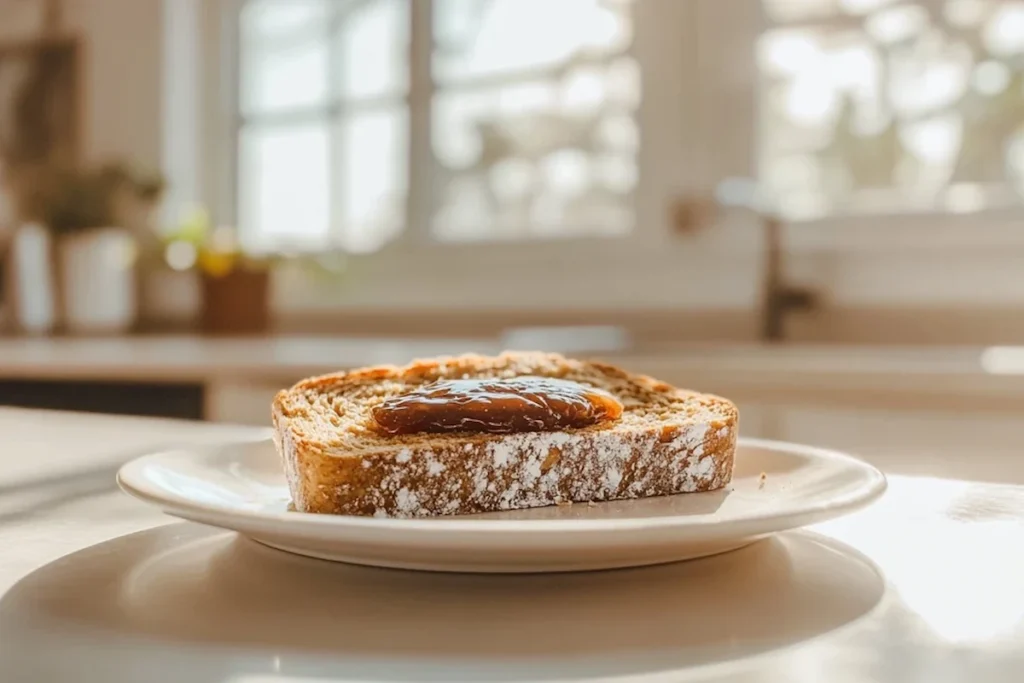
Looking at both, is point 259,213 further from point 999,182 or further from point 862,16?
point 999,182

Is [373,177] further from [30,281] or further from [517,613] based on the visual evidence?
[517,613]

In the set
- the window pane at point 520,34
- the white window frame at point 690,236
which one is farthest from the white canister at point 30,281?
the window pane at point 520,34

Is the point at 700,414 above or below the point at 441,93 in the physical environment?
below

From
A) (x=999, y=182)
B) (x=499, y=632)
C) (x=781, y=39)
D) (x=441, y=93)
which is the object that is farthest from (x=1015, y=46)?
(x=499, y=632)

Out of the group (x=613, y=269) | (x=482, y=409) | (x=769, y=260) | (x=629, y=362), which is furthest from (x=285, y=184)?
(x=482, y=409)

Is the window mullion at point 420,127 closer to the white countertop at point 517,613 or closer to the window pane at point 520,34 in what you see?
the window pane at point 520,34

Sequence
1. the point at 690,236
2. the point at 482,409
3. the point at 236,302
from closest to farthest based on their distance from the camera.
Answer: the point at 482,409
the point at 690,236
the point at 236,302

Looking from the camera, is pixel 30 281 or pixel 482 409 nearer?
pixel 482 409

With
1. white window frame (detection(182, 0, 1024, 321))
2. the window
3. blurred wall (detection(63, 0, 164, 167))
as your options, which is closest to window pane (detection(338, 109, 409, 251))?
the window
